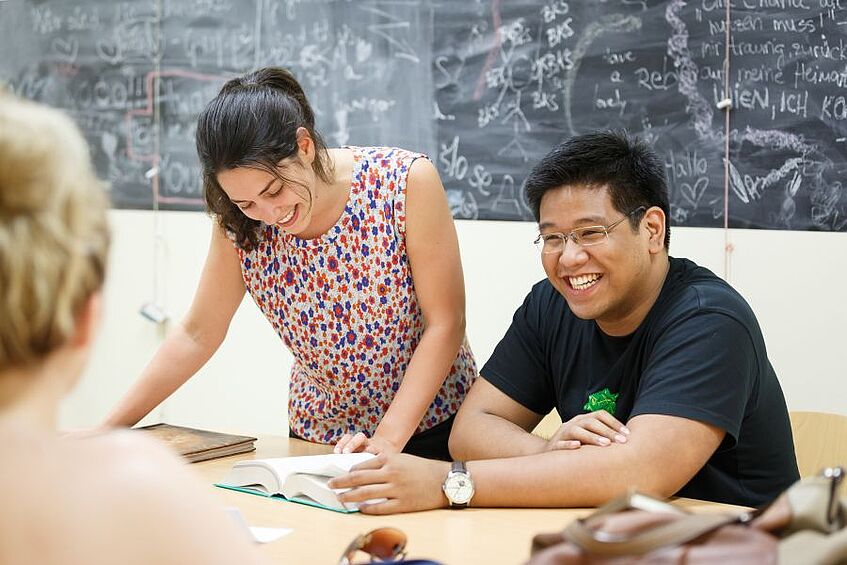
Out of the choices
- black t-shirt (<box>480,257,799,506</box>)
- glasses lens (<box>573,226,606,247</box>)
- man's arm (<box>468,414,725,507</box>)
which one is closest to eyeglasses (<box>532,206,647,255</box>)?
glasses lens (<box>573,226,606,247</box>)

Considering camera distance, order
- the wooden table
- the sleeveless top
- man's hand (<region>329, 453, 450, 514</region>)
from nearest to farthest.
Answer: the wooden table < man's hand (<region>329, 453, 450, 514</region>) < the sleeveless top

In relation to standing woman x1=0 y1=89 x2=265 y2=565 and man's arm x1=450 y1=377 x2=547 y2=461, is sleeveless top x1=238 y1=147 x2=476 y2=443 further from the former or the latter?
standing woman x1=0 y1=89 x2=265 y2=565

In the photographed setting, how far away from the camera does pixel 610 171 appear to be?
2.01 meters

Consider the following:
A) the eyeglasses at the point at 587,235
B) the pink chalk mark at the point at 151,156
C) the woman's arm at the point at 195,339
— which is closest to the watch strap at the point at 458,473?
the eyeglasses at the point at 587,235

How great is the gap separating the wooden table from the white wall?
66 centimetres

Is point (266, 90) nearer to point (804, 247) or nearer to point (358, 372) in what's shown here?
point (358, 372)

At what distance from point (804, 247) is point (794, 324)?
0.24 meters

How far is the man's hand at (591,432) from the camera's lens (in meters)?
1.76

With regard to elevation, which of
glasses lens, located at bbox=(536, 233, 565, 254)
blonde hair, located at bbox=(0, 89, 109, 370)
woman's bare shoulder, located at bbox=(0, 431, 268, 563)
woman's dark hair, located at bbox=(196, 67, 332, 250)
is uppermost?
woman's dark hair, located at bbox=(196, 67, 332, 250)

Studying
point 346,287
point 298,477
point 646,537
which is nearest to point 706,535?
point 646,537

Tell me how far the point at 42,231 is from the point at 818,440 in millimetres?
1924

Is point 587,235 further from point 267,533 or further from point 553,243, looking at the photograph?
point 267,533

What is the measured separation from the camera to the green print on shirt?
6.56 ft

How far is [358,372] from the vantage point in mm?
2178
